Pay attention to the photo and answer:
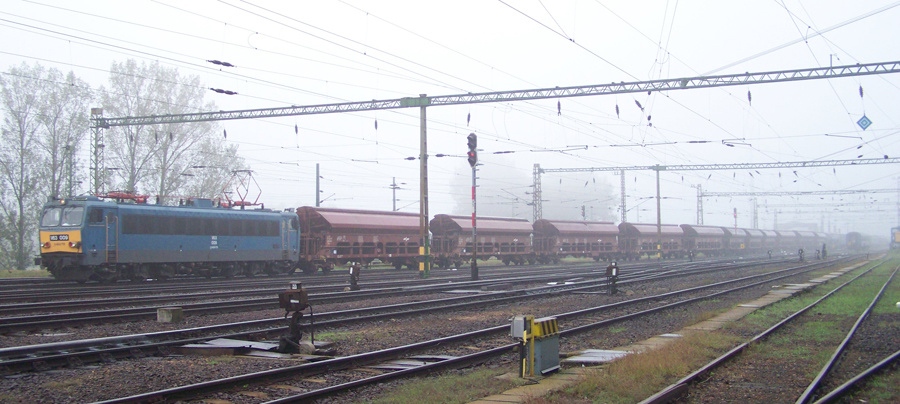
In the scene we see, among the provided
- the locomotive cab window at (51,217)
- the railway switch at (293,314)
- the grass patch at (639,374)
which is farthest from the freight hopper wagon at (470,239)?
the grass patch at (639,374)

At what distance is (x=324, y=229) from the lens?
35688 mm

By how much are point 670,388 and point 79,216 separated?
919 inches

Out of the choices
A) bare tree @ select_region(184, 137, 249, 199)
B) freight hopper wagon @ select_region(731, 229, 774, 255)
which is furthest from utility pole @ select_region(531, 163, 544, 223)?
freight hopper wagon @ select_region(731, 229, 774, 255)

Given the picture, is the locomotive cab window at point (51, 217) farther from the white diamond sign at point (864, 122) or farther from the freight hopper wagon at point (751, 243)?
the freight hopper wagon at point (751, 243)

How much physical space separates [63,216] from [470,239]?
2567 centimetres

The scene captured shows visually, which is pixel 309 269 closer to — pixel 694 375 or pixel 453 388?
pixel 453 388

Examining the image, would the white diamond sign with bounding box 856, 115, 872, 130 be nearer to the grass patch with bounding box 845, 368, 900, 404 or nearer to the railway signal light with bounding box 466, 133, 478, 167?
the railway signal light with bounding box 466, 133, 478, 167

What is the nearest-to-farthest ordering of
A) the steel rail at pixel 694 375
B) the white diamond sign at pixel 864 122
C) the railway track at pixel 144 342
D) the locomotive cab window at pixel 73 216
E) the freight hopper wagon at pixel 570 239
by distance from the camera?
the steel rail at pixel 694 375 < the railway track at pixel 144 342 < the locomotive cab window at pixel 73 216 < the white diamond sign at pixel 864 122 < the freight hopper wagon at pixel 570 239

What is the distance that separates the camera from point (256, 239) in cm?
3145

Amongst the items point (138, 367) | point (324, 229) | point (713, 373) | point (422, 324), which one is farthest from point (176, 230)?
point (713, 373)

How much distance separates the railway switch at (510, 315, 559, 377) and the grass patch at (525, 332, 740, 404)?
0.58 metres

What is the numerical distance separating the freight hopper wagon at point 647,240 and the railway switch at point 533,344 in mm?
54748

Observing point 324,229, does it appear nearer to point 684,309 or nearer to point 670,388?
point 684,309

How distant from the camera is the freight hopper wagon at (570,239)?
53.2 metres
